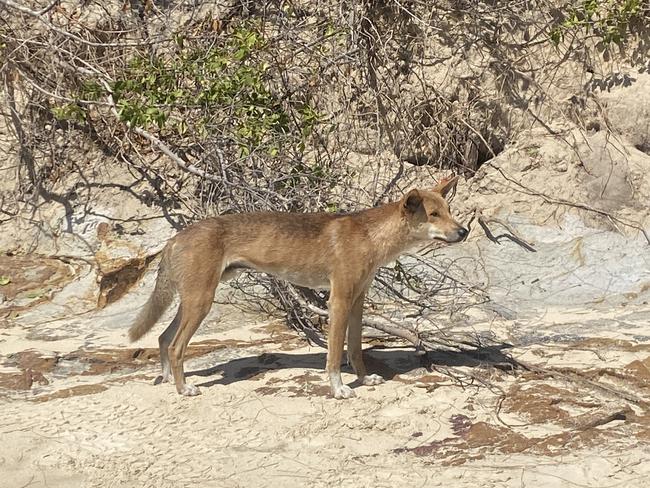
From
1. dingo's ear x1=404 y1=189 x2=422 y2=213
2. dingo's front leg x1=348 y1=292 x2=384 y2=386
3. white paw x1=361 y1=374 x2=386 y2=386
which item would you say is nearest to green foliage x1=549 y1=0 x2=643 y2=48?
dingo's ear x1=404 y1=189 x2=422 y2=213

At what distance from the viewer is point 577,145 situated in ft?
37.8

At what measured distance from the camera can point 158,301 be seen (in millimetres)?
8273

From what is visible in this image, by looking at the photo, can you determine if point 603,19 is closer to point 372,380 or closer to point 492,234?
point 492,234

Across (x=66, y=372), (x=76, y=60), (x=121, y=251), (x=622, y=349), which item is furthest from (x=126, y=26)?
(x=622, y=349)

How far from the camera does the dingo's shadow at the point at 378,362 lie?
8.39 meters

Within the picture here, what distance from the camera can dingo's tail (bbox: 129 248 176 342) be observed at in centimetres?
→ 818

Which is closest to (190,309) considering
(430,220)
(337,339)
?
(337,339)

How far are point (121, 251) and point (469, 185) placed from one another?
4120mm

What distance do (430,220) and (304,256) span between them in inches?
43.7

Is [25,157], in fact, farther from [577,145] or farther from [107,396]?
[577,145]

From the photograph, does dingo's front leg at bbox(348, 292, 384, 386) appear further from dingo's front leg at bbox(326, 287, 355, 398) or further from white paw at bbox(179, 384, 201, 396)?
white paw at bbox(179, 384, 201, 396)

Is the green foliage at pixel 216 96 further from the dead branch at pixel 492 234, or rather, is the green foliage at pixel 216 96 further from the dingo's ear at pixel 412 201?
the dead branch at pixel 492 234

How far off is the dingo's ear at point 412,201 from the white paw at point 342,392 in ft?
5.21

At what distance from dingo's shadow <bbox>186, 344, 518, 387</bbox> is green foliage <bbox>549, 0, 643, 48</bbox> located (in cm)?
446
